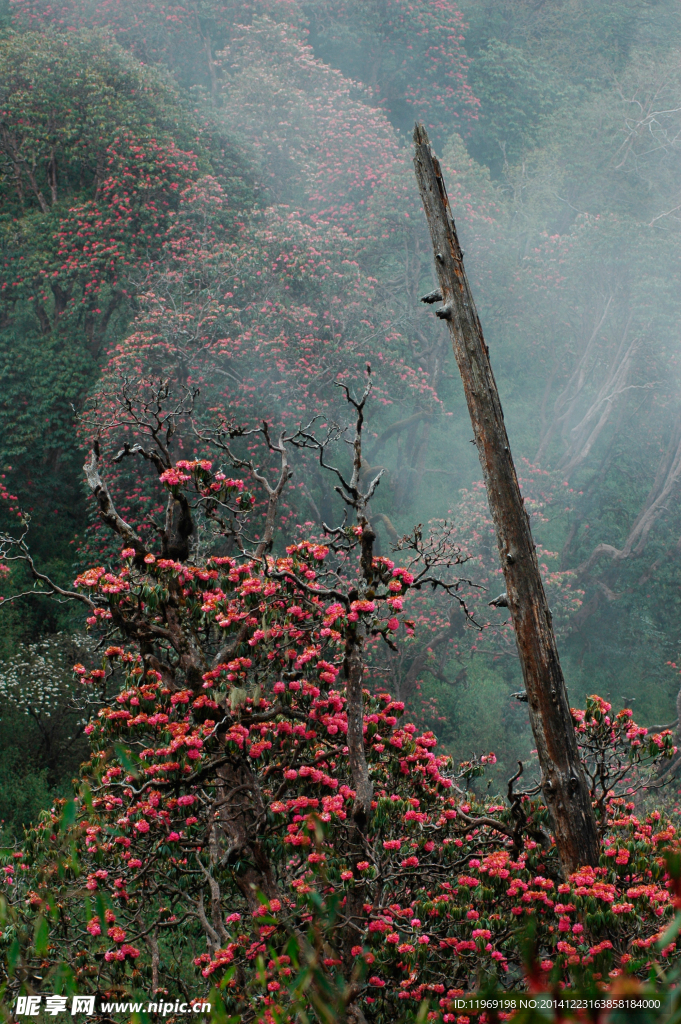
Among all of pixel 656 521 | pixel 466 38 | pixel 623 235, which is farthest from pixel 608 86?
pixel 656 521

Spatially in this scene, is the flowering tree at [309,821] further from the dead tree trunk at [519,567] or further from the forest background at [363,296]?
the forest background at [363,296]

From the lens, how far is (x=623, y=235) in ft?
57.4

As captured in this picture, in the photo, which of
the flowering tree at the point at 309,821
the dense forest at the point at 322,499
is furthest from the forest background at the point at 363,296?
the flowering tree at the point at 309,821

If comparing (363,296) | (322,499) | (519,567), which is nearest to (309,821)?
(519,567)

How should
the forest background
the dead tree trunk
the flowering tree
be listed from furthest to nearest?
the forest background → the dead tree trunk → the flowering tree

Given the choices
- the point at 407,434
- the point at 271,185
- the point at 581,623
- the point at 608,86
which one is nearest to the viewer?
the point at 581,623

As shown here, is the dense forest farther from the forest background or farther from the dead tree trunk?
the dead tree trunk

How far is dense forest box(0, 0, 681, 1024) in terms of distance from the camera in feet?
13.1

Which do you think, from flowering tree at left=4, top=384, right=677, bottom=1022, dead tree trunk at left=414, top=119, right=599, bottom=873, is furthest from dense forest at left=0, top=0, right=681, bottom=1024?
dead tree trunk at left=414, top=119, right=599, bottom=873

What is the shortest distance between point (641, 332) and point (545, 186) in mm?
5376

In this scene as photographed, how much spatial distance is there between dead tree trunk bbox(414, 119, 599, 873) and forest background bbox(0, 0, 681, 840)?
6.58 m

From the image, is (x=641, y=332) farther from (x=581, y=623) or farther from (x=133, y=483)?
(x=133, y=483)

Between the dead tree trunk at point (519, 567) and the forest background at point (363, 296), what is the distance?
6.58 metres

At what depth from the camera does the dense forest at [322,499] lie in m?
4.00
